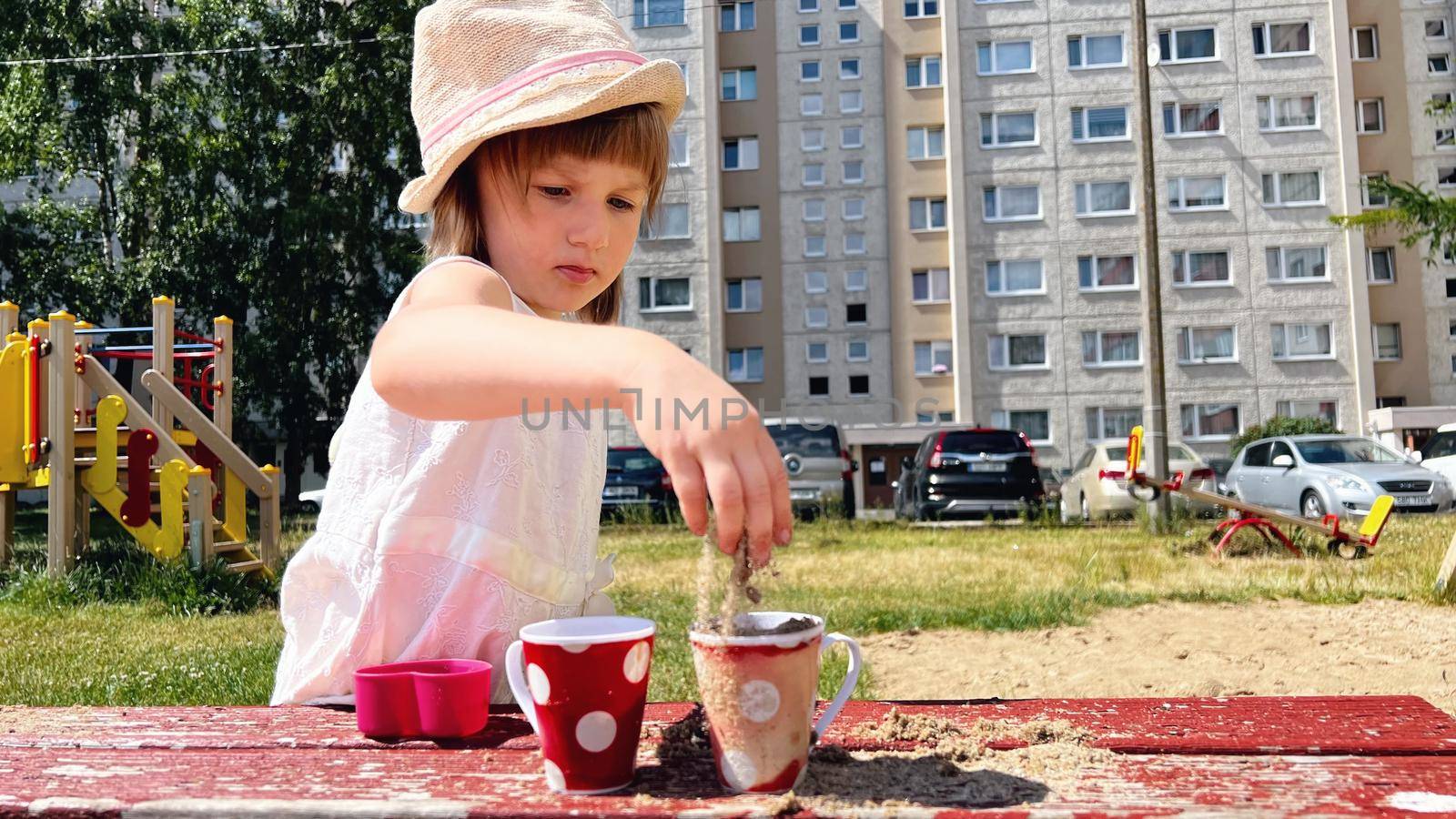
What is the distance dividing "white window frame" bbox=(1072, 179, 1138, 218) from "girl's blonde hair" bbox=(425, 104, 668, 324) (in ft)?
105

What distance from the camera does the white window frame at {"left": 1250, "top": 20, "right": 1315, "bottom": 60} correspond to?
30.9 metres

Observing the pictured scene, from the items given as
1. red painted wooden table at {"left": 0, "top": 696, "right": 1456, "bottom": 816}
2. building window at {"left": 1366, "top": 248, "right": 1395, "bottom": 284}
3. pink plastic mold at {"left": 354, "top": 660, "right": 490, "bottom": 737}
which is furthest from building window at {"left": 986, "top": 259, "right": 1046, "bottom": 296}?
pink plastic mold at {"left": 354, "top": 660, "right": 490, "bottom": 737}

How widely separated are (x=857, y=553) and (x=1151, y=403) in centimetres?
420

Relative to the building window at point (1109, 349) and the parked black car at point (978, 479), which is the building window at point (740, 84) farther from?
the parked black car at point (978, 479)

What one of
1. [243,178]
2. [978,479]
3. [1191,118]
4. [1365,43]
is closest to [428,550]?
[978,479]

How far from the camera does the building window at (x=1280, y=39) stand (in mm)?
31000

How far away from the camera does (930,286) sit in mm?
31641

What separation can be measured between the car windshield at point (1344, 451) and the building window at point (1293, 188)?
62.5 ft

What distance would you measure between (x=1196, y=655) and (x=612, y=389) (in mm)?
4731

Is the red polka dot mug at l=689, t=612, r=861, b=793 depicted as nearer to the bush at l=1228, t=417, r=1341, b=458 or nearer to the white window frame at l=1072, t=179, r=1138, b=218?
the bush at l=1228, t=417, r=1341, b=458

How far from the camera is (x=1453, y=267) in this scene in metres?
30.1

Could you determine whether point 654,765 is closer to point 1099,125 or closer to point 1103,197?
point 1103,197

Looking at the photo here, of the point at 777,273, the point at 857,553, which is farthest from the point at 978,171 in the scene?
the point at 857,553

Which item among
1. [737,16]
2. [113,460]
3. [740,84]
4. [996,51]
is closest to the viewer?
[113,460]
